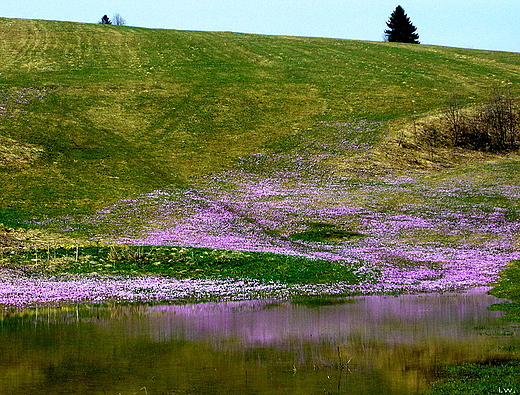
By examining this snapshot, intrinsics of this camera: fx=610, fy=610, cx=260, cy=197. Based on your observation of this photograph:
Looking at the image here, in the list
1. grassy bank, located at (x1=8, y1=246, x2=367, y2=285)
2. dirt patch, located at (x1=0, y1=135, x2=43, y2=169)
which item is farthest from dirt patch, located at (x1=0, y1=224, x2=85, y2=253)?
dirt patch, located at (x1=0, y1=135, x2=43, y2=169)

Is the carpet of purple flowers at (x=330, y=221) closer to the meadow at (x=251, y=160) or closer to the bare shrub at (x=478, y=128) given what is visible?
the meadow at (x=251, y=160)

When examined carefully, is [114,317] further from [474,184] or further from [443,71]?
[443,71]

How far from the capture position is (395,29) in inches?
6073

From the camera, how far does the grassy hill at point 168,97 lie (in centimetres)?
5791

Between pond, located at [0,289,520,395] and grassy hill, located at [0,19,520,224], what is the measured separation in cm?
2399

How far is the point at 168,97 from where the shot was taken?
81562 millimetres

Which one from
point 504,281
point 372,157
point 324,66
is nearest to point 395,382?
point 504,281

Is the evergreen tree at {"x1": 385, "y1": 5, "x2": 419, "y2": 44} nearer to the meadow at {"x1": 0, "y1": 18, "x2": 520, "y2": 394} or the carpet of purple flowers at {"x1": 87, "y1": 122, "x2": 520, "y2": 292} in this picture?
the meadow at {"x1": 0, "y1": 18, "x2": 520, "y2": 394}

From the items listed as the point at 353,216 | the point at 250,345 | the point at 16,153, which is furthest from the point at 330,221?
the point at 16,153

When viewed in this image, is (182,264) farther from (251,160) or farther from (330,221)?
(251,160)

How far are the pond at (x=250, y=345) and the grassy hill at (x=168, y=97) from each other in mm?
23992

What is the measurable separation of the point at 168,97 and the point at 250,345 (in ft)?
220

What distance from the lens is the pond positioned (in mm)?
14234

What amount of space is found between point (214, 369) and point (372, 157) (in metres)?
53.1
